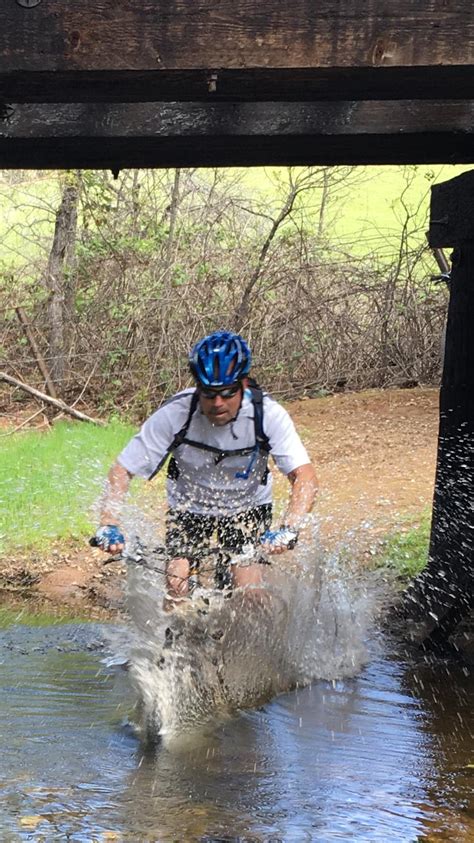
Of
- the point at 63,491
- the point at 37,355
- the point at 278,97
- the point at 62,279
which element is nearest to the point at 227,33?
the point at 278,97

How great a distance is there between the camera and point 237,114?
638 centimetres

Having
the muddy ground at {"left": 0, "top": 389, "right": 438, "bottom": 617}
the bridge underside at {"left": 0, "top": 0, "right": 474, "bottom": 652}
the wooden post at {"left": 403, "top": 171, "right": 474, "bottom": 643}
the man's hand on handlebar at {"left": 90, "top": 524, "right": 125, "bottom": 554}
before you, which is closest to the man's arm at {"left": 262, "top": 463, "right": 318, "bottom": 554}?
the man's hand on handlebar at {"left": 90, "top": 524, "right": 125, "bottom": 554}

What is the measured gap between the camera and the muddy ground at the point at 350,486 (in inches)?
351

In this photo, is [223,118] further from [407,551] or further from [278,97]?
[407,551]

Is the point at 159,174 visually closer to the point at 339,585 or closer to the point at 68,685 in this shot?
the point at 339,585

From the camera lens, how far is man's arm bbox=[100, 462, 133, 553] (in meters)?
5.50

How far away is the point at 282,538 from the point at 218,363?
39.7 inches

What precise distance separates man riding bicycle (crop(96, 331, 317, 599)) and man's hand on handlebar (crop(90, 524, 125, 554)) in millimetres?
507

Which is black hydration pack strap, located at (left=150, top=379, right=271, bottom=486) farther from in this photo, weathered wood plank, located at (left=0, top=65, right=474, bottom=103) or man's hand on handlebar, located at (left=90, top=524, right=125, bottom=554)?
weathered wood plank, located at (left=0, top=65, right=474, bottom=103)

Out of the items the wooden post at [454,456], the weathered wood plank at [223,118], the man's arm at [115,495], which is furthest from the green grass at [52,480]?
the weathered wood plank at [223,118]

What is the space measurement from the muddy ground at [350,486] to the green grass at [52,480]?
457 millimetres

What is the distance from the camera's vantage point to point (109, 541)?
17.1ft

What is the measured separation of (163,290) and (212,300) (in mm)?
782

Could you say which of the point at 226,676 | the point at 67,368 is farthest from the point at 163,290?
the point at 226,676
